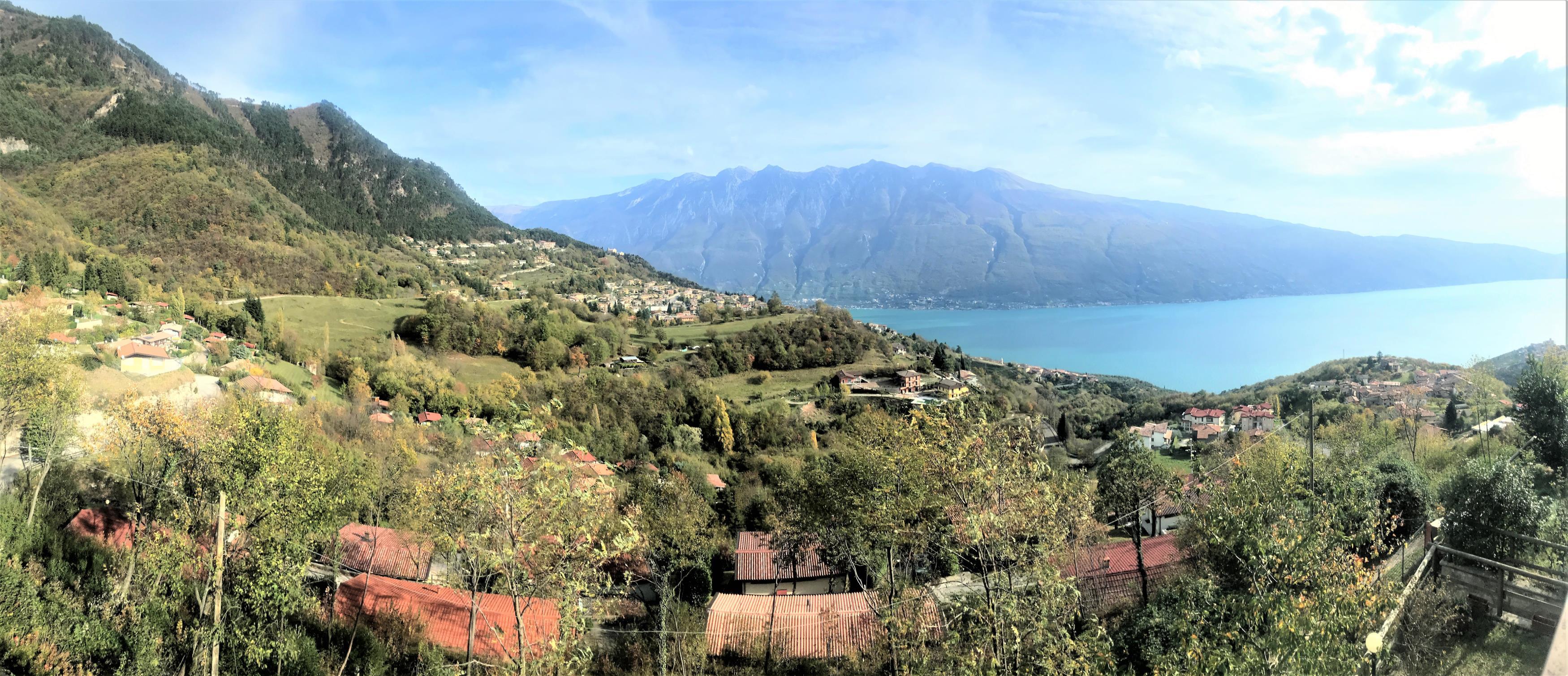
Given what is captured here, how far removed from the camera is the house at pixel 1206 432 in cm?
3281

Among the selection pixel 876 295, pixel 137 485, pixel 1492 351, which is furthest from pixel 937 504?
pixel 876 295

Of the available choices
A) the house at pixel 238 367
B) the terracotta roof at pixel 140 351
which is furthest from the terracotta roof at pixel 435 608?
the house at pixel 238 367

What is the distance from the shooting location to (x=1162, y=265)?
190 meters

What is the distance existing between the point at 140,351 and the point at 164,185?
41.0 meters

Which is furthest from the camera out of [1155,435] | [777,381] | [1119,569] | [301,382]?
[777,381]

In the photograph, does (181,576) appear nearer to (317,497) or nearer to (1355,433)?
(317,497)

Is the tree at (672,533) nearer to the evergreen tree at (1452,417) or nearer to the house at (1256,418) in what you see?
the evergreen tree at (1452,417)

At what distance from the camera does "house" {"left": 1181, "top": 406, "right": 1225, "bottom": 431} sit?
37344 mm

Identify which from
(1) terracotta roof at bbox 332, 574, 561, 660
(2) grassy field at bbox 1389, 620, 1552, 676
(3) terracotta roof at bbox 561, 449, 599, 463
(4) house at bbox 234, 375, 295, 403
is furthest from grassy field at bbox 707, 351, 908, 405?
(2) grassy field at bbox 1389, 620, 1552, 676

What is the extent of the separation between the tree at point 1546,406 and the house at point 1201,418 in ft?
89.5

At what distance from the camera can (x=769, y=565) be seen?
49.2 ft

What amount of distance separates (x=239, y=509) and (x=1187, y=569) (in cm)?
1368

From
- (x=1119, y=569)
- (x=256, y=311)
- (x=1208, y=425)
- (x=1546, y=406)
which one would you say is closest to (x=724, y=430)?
(x=1119, y=569)

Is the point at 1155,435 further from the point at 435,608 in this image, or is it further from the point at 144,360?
the point at 144,360
